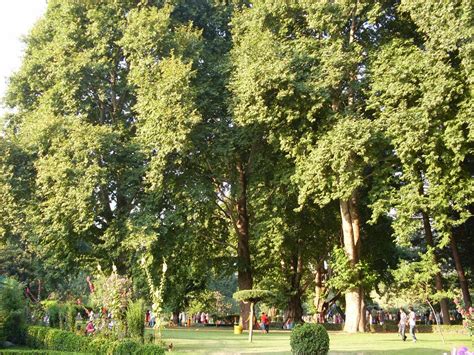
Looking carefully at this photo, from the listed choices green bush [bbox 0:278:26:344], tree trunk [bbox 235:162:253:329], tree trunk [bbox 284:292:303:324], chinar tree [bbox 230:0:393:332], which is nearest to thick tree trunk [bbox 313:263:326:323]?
tree trunk [bbox 284:292:303:324]

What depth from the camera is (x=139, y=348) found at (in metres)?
12.9

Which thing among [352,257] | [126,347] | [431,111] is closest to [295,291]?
[352,257]

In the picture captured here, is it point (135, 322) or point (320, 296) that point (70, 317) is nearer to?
point (135, 322)

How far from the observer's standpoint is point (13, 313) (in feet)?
63.4

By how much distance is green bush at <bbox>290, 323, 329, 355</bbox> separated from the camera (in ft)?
42.8

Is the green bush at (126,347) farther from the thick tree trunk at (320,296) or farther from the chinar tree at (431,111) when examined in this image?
the thick tree trunk at (320,296)

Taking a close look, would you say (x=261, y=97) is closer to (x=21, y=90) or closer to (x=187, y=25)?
(x=187, y=25)

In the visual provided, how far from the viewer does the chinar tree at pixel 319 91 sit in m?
21.5

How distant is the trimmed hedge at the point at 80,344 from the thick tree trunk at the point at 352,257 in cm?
1264

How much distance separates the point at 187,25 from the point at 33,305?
15897mm

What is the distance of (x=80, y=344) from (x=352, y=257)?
43.2 ft

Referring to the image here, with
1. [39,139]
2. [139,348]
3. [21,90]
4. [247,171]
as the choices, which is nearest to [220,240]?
[247,171]

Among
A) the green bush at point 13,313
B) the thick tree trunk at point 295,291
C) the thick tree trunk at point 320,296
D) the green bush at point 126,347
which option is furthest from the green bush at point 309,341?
the thick tree trunk at point 295,291

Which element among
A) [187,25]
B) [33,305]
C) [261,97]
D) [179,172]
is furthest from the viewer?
[187,25]
